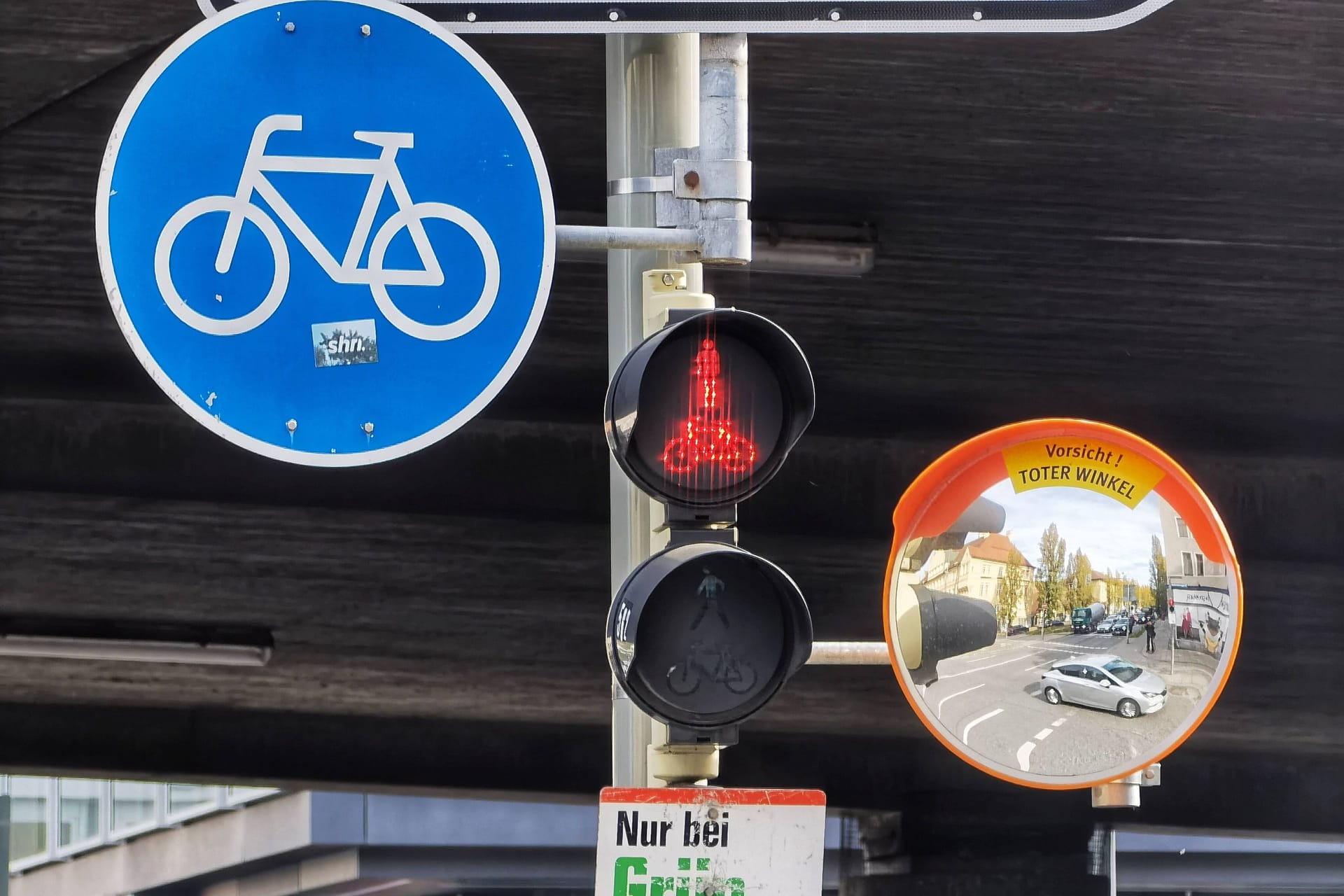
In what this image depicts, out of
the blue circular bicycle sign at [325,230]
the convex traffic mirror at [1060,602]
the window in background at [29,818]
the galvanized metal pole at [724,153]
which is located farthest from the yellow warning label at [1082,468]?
the window in background at [29,818]

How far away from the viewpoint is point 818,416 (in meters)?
9.70

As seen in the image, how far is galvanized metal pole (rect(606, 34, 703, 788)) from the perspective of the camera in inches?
116

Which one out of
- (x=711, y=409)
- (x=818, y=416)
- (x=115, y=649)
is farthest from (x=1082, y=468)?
(x=115, y=649)

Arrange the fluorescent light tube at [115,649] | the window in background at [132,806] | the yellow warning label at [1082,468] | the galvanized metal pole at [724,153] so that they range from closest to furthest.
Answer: the galvanized metal pole at [724,153] → the yellow warning label at [1082,468] → the fluorescent light tube at [115,649] → the window in background at [132,806]

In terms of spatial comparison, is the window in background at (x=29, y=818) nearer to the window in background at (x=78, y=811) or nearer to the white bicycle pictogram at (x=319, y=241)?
the window in background at (x=78, y=811)

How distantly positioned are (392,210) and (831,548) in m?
7.48

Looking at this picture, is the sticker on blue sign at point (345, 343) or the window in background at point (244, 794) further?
the window in background at point (244, 794)

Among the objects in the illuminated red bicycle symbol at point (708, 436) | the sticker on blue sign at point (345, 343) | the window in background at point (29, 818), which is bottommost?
the window in background at point (29, 818)

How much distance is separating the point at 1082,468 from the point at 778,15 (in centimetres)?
107

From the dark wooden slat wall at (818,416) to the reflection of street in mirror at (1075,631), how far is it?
3.57 meters

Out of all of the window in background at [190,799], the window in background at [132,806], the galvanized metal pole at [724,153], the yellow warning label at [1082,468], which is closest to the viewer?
the galvanized metal pole at [724,153]

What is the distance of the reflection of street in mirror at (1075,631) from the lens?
296 cm

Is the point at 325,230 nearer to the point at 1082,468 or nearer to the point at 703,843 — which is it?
the point at 703,843

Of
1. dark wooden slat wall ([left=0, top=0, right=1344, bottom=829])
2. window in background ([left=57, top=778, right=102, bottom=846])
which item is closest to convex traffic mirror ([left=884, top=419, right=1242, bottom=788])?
dark wooden slat wall ([left=0, top=0, right=1344, bottom=829])
